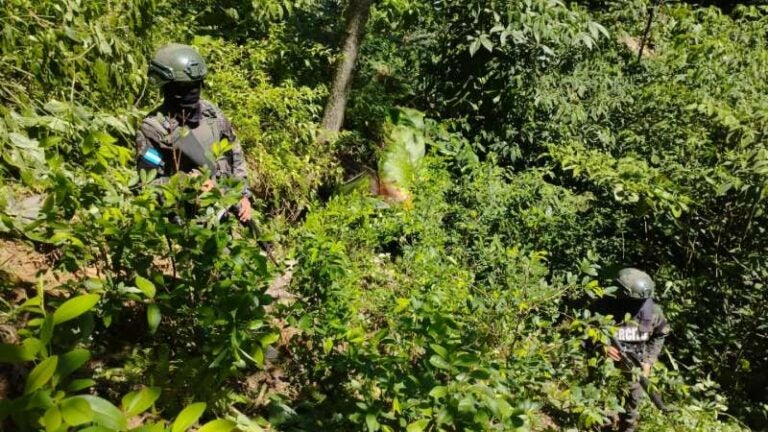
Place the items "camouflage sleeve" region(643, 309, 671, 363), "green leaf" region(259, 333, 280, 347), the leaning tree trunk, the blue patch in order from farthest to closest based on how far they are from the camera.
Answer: the leaning tree trunk < "camouflage sleeve" region(643, 309, 671, 363) < the blue patch < "green leaf" region(259, 333, 280, 347)

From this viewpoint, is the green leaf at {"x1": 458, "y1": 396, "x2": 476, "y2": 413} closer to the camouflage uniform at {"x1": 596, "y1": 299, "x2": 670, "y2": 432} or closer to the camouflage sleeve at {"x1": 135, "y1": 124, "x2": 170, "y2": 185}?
the camouflage sleeve at {"x1": 135, "y1": 124, "x2": 170, "y2": 185}

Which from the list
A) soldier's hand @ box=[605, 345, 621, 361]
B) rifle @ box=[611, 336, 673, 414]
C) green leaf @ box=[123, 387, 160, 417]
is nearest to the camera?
green leaf @ box=[123, 387, 160, 417]

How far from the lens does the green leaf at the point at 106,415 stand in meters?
1.08

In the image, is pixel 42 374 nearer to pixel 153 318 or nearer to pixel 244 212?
pixel 153 318

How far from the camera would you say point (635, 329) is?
14.0 ft

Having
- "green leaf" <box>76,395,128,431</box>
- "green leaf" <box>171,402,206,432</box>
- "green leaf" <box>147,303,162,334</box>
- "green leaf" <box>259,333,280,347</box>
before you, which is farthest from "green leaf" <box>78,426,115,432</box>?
"green leaf" <box>259,333,280,347</box>

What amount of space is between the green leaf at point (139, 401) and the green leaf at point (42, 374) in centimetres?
16

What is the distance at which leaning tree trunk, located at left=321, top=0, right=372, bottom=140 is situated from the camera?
5.46 metres

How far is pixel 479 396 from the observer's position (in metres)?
1.97

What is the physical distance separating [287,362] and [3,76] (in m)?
2.15

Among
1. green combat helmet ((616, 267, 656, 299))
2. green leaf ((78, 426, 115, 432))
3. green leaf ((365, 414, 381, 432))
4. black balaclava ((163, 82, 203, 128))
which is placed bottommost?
green combat helmet ((616, 267, 656, 299))

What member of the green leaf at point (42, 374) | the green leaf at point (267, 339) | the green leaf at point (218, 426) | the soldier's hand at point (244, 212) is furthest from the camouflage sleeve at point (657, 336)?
the green leaf at point (42, 374)

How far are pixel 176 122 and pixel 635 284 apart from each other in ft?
11.1

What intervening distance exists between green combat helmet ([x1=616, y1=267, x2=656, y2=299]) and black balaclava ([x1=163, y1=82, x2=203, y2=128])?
324cm
